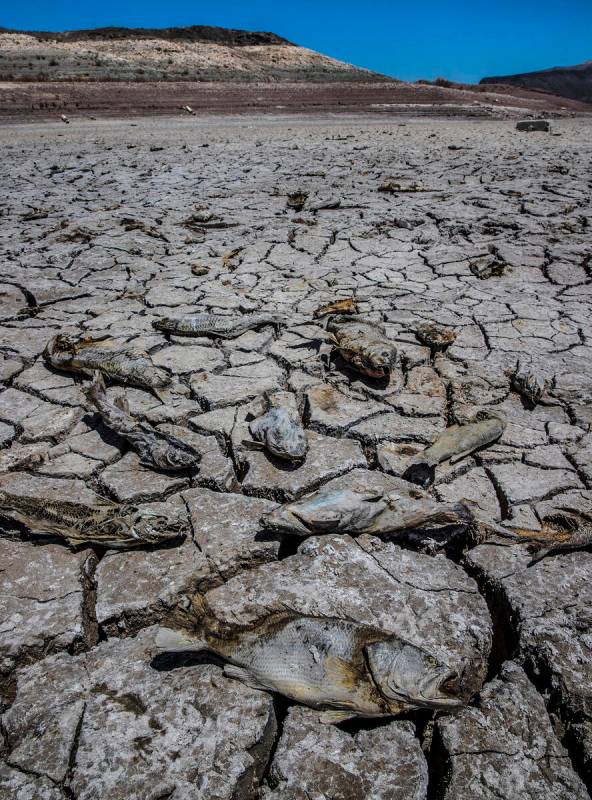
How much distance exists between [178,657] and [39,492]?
0.84m

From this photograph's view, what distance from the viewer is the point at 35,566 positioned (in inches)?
59.2

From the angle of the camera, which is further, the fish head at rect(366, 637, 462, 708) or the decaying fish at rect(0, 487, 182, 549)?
the decaying fish at rect(0, 487, 182, 549)

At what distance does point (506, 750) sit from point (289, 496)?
36.0 inches

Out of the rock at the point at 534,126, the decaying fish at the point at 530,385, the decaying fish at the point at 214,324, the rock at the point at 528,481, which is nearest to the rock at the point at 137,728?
the rock at the point at 528,481

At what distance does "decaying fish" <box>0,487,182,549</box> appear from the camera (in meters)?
1.53

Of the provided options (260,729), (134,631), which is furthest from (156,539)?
(260,729)

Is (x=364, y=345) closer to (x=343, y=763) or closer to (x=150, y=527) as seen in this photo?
(x=150, y=527)

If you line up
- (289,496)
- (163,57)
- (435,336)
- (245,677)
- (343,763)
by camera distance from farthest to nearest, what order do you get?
(163,57)
(435,336)
(289,496)
(245,677)
(343,763)

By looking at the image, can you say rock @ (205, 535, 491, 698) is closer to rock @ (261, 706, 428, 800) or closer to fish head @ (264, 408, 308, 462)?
rock @ (261, 706, 428, 800)

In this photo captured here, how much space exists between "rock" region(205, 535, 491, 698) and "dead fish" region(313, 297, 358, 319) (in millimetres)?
1645

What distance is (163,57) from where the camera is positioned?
2273 cm

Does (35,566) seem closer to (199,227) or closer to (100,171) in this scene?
(199,227)

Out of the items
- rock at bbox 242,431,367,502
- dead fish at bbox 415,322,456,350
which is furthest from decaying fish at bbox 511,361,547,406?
rock at bbox 242,431,367,502

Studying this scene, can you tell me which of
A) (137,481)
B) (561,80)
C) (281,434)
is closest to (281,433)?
(281,434)
